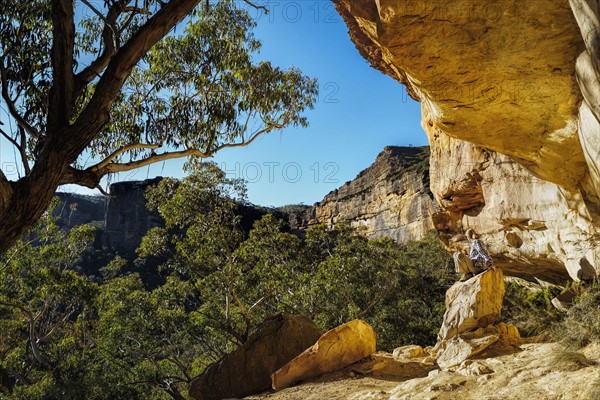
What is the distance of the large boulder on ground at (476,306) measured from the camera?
26.5 feet

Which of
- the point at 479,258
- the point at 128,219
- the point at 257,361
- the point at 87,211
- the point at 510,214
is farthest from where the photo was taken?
the point at 87,211

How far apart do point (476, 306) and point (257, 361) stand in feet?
14.2

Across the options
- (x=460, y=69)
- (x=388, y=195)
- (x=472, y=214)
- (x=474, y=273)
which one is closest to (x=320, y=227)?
(x=472, y=214)

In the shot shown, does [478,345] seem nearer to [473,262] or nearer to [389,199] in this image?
[473,262]

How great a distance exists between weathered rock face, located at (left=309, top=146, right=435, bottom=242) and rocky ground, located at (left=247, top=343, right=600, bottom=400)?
86.4 ft

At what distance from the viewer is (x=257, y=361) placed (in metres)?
9.21

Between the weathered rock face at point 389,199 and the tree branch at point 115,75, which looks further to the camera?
the weathered rock face at point 389,199

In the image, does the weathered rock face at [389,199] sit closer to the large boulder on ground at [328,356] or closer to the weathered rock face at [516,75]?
the large boulder on ground at [328,356]

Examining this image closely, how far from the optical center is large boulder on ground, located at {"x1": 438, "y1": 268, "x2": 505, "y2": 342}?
8078mm

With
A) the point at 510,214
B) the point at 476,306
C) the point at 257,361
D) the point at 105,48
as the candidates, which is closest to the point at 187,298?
the point at 257,361

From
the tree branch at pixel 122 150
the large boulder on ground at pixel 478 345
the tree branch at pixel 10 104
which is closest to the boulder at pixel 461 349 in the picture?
the large boulder on ground at pixel 478 345

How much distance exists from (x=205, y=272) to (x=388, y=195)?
30.0m

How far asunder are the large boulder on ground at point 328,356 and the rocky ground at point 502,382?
1.79ft

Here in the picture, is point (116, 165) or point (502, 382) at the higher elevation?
point (116, 165)
